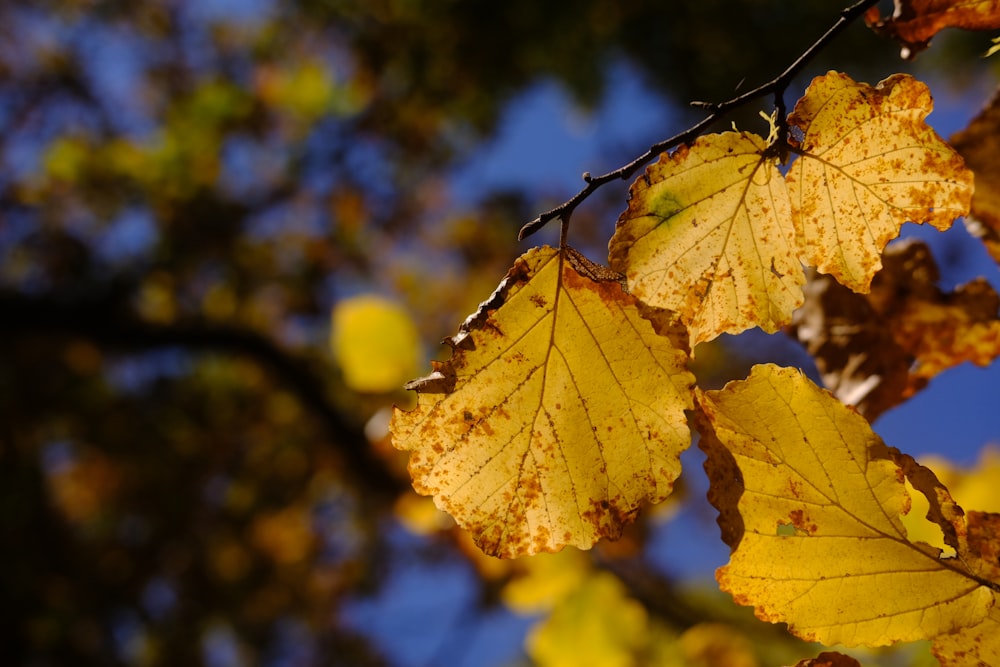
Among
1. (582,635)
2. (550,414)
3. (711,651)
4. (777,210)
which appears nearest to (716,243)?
(777,210)

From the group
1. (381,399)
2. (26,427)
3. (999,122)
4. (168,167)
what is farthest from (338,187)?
(999,122)

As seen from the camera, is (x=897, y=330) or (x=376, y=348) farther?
(x=376, y=348)

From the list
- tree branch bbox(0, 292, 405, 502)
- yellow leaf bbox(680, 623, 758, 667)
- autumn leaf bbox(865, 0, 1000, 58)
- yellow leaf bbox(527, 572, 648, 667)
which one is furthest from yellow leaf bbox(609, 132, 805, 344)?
tree branch bbox(0, 292, 405, 502)

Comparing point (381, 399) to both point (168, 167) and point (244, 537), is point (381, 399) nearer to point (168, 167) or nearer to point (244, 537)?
point (244, 537)

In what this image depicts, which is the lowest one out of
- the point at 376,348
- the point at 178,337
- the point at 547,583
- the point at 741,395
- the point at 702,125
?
the point at 741,395

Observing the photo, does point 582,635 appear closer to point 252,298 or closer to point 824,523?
point 824,523

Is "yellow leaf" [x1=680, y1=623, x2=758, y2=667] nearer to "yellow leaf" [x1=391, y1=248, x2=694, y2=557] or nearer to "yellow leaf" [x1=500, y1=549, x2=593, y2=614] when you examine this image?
"yellow leaf" [x1=500, y1=549, x2=593, y2=614]
